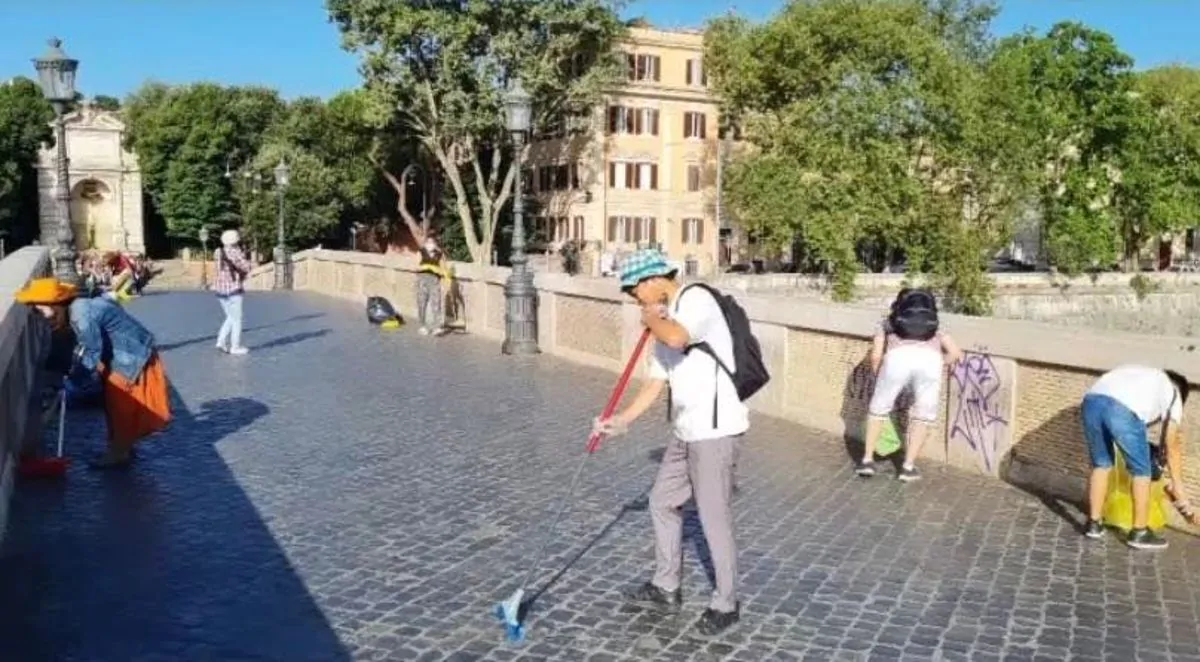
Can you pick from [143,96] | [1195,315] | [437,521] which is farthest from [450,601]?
[143,96]

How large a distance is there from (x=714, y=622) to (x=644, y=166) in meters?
57.4

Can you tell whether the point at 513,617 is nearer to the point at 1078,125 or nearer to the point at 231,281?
the point at 231,281

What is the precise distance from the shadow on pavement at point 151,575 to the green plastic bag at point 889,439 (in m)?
4.89

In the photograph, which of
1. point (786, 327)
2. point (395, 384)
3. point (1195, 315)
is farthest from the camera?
point (1195, 315)

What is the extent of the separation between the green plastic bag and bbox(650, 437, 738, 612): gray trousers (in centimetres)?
420

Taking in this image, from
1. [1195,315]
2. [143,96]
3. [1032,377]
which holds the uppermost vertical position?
[143,96]

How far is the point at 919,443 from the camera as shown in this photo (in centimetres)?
899

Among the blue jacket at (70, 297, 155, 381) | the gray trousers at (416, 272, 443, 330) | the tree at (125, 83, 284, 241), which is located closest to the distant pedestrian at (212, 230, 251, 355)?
the gray trousers at (416, 272, 443, 330)

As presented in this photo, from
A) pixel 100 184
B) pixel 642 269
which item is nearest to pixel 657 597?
pixel 642 269

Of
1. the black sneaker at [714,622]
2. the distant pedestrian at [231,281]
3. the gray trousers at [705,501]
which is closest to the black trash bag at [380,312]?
the distant pedestrian at [231,281]

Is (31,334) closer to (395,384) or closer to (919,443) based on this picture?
(395,384)

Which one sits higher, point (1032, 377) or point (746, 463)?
point (1032, 377)

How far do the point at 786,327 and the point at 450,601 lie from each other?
21.0 ft

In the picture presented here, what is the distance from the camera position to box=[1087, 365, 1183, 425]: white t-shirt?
7.04 meters
